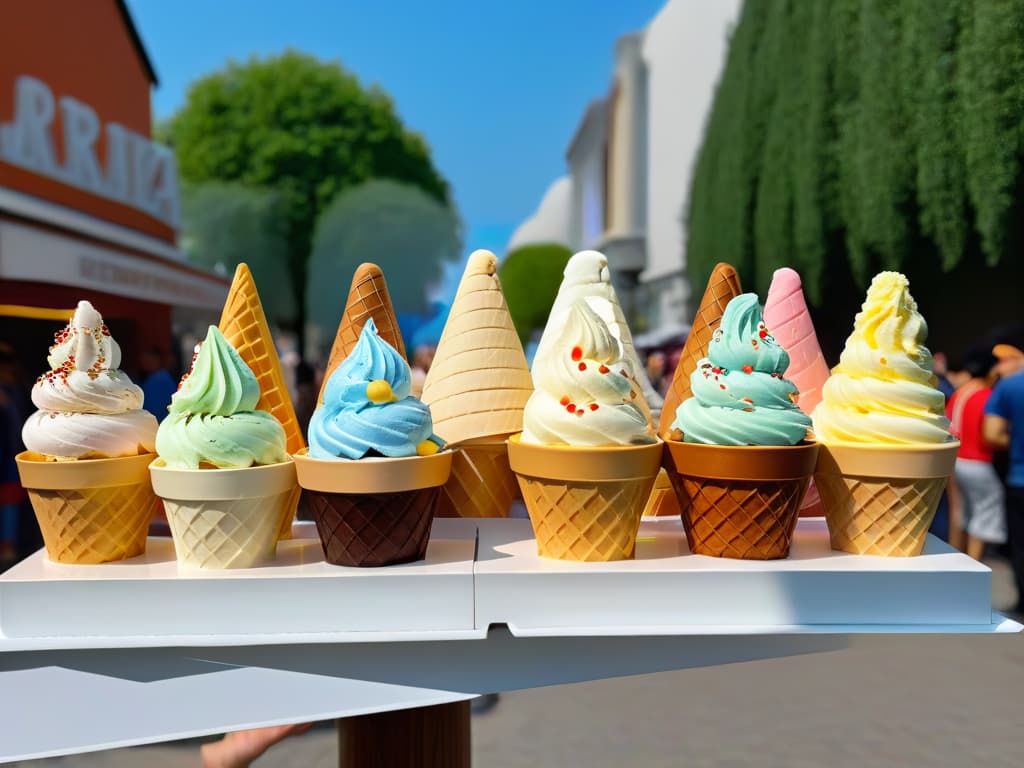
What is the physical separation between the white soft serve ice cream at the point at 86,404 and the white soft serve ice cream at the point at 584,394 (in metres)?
0.81

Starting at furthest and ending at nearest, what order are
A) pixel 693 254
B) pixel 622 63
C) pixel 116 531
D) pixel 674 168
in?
pixel 622 63
pixel 674 168
pixel 693 254
pixel 116 531

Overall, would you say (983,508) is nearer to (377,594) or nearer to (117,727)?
(377,594)

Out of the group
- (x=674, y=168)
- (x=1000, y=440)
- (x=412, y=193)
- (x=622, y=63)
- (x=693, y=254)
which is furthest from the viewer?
(x=622, y=63)

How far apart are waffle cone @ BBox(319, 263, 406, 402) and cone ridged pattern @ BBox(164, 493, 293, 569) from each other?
418 mm

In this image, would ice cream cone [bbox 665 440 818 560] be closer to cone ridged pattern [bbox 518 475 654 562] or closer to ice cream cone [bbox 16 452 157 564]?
cone ridged pattern [bbox 518 475 654 562]

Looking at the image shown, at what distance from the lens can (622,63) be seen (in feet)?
81.9

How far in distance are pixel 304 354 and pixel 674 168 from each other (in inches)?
447

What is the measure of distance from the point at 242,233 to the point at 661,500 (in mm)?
19909

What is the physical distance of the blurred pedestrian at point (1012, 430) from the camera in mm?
4125

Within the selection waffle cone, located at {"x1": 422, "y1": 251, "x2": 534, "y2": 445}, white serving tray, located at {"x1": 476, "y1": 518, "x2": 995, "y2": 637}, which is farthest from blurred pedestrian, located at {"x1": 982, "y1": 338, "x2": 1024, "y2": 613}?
waffle cone, located at {"x1": 422, "y1": 251, "x2": 534, "y2": 445}

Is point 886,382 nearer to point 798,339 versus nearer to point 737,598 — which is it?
point 798,339

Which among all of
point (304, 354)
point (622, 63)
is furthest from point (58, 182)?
point (622, 63)

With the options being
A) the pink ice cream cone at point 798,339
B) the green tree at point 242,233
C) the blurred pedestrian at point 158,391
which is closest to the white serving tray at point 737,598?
the pink ice cream cone at point 798,339

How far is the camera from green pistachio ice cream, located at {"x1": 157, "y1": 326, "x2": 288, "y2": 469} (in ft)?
4.75
